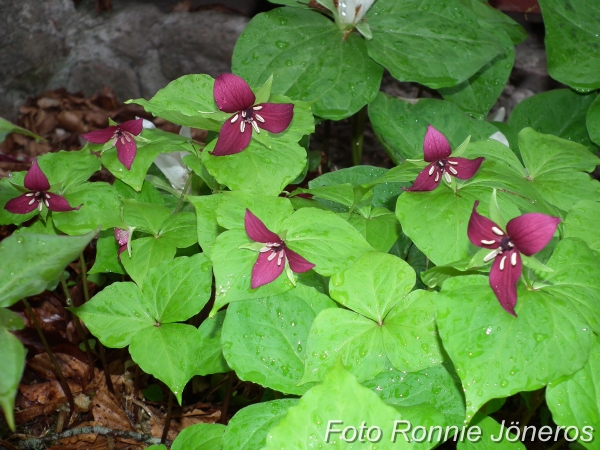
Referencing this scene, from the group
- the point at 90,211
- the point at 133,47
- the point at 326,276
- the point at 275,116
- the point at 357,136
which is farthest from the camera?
the point at 133,47

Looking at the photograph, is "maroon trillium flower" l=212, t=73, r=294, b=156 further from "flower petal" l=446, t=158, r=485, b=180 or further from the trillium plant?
"flower petal" l=446, t=158, r=485, b=180

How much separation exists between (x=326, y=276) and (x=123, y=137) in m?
0.65

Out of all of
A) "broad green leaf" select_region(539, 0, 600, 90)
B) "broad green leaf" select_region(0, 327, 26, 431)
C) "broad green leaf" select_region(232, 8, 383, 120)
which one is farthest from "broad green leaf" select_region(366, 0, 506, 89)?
"broad green leaf" select_region(0, 327, 26, 431)

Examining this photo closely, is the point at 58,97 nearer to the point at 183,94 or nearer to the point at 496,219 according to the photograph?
the point at 183,94

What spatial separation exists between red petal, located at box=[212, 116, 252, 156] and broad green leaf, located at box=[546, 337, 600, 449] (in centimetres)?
76

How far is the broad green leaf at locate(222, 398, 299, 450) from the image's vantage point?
1046mm

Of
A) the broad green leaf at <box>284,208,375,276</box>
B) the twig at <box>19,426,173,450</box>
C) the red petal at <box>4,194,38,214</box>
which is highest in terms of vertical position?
the broad green leaf at <box>284,208,375,276</box>

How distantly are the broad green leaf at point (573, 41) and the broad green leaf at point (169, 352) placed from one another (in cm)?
153

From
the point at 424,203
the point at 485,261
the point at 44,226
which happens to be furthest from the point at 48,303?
the point at 485,261

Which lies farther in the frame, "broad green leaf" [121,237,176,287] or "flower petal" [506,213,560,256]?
"broad green leaf" [121,237,176,287]

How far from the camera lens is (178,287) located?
4.13ft

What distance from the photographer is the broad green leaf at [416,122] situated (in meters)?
1.82

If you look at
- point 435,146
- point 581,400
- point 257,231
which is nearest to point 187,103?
point 257,231

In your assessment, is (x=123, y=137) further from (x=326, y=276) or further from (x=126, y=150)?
(x=326, y=276)
